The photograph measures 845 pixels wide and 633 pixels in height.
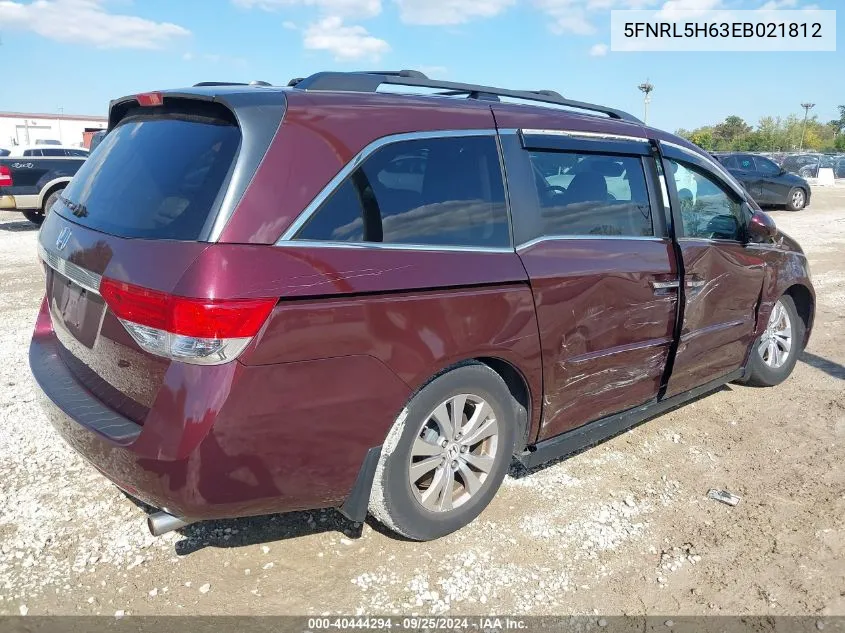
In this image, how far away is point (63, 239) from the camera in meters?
2.76

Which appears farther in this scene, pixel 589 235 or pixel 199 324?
pixel 589 235

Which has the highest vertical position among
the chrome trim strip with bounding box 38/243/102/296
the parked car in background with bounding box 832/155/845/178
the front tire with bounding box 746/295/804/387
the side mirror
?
the parked car in background with bounding box 832/155/845/178

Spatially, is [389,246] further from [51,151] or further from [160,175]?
[51,151]

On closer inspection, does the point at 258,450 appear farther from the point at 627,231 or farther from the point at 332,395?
the point at 627,231

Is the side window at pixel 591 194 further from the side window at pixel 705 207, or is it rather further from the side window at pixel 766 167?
the side window at pixel 766 167

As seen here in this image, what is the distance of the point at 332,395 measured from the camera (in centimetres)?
238

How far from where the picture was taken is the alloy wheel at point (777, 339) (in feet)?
15.7

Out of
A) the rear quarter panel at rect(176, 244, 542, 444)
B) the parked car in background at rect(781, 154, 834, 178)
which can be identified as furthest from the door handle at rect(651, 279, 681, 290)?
the parked car in background at rect(781, 154, 834, 178)

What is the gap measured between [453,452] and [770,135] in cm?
7395

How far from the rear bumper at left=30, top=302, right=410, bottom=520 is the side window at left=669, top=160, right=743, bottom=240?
225 cm

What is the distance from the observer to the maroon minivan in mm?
2227

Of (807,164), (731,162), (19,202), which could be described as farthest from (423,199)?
(807,164)

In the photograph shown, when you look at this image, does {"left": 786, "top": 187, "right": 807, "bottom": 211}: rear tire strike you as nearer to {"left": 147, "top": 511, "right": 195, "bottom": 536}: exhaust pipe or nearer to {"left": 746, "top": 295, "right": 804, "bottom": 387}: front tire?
{"left": 746, "top": 295, "right": 804, "bottom": 387}: front tire

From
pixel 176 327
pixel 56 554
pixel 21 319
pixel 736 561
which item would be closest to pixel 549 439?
pixel 736 561
